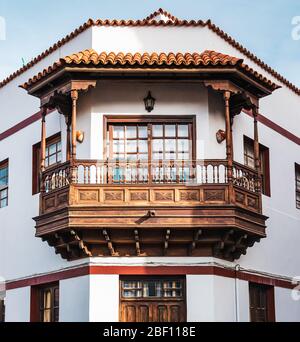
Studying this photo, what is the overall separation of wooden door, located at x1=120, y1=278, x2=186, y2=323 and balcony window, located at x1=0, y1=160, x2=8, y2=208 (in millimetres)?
5343

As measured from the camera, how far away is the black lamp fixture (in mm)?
19891

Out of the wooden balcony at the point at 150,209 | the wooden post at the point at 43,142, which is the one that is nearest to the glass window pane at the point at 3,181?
the wooden post at the point at 43,142

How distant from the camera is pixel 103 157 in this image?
65.0 ft

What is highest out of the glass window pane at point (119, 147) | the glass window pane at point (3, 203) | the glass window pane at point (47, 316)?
the glass window pane at point (119, 147)

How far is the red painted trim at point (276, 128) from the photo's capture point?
73.3 ft

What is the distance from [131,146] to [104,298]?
134 inches

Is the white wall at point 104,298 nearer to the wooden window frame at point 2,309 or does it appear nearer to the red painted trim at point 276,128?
the wooden window frame at point 2,309

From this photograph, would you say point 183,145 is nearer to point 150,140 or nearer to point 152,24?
point 150,140

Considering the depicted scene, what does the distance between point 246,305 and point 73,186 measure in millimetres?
4795

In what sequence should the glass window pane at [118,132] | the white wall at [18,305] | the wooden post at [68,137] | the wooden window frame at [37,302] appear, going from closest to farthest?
the glass window pane at [118,132], the wooden post at [68,137], the wooden window frame at [37,302], the white wall at [18,305]

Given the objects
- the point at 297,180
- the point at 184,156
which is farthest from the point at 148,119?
the point at 297,180

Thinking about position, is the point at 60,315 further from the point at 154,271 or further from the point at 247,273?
the point at 247,273

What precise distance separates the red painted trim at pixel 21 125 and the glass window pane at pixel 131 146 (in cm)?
263
